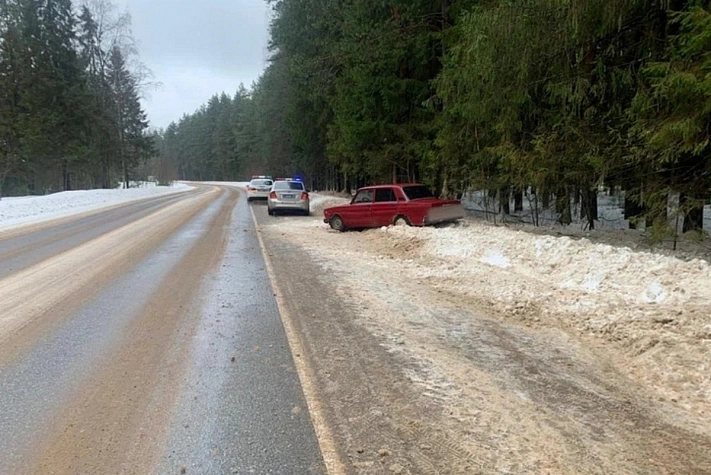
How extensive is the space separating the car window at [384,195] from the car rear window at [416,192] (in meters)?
0.40

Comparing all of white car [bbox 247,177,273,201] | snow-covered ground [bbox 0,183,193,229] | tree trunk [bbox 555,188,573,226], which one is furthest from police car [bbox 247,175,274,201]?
tree trunk [bbox 555,188,573,226]

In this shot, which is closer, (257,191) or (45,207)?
(45,207)

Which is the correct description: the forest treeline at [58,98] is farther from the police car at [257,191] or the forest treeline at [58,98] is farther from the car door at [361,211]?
the car door at [361,211]

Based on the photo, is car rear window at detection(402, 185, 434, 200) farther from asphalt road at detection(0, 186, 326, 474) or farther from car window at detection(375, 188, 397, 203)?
asphalt road at detection(0, 186, 326, 474)

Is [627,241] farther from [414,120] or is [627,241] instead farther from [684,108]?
[414,120]

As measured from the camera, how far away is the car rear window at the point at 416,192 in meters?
13.8

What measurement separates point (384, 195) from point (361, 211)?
37.6 inches

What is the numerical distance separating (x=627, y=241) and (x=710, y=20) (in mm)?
5559

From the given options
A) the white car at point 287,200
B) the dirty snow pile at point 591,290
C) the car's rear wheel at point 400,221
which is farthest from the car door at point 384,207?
the white car at point 287,200

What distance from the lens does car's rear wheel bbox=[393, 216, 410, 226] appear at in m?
13.5

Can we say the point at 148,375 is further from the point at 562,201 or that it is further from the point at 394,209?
the point at 562,201

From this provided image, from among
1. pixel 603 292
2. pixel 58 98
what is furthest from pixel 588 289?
pixel 58 98

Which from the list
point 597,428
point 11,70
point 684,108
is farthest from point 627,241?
point 11,70

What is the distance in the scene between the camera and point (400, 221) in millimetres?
13695
